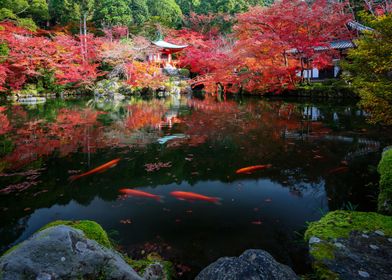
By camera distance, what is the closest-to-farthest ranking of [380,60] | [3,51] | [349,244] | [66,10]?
[349,244] < [380,60] < [3,51] < [66,10]

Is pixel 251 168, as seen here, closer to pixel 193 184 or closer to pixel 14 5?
pixel 193 184

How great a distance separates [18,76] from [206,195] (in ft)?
86.4

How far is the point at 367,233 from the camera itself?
3119 millimetres

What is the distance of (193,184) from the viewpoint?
556cm

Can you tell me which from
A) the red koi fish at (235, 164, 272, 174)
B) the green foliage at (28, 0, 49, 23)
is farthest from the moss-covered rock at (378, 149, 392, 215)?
the green foliage at (28, 0, 49, 23)

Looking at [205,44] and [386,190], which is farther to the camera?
[205,44]

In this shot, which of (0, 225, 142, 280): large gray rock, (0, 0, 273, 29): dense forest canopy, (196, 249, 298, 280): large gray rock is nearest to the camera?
(0, 225, 142, 280): large gray rock

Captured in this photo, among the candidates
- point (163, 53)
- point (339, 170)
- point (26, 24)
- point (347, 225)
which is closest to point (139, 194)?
point (347, 225)

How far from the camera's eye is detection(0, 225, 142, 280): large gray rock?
1.66m

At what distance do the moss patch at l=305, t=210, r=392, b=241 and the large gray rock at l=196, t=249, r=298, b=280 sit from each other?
2.66 feet

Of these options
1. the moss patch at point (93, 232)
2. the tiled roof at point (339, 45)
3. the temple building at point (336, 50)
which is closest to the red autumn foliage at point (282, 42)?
the temple building at point (336, 50)

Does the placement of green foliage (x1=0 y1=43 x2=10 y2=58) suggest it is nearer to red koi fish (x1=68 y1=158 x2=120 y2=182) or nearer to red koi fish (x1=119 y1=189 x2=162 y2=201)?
red koi fish (x1=68 y1=158 x2=120 y2=182)

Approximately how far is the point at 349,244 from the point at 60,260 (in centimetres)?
270

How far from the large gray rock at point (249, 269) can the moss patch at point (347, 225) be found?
81cm
